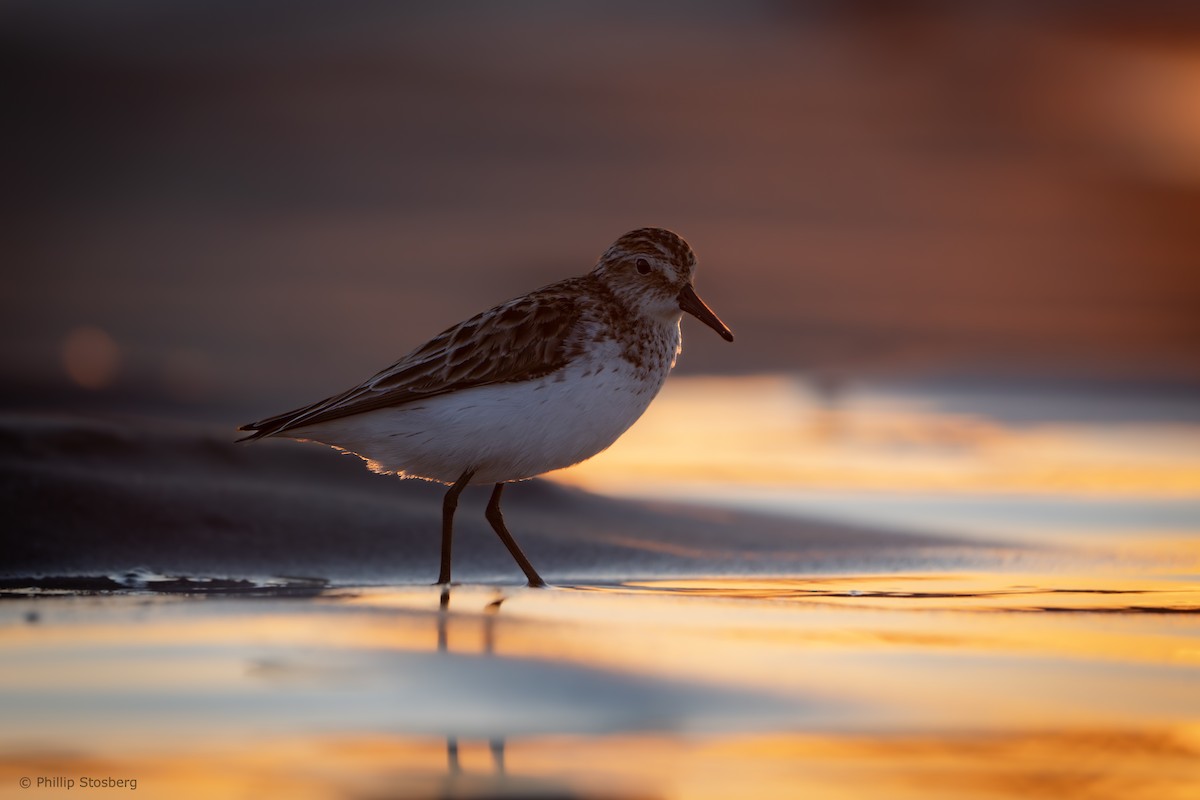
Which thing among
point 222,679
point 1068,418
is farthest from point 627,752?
point 1068,418

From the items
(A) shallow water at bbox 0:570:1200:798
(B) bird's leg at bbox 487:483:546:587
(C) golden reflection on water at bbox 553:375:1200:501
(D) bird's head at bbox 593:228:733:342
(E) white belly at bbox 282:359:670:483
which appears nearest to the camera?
(A) shallow water at bbox 0:570:1200:798

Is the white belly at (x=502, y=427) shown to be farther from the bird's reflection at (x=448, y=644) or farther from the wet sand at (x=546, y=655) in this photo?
the bird's reflection at (x=448, y=644)

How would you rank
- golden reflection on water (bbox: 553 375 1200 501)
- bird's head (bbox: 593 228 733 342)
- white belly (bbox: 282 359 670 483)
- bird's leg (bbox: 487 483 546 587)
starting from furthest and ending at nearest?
golden reflection on water (bbox: 553 375 1200 501) → bird's head (bbox: 593 228 733 342) → white belly (bbox: 282 359 670 483) → bird's leg (bbox: 487 483 546 587)

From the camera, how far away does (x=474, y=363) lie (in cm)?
649

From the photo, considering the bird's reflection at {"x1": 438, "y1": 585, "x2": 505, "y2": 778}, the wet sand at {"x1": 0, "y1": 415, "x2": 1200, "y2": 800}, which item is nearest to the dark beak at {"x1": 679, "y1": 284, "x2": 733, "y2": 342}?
the wet sand at {"x1": 0, "y1": 415, "x2": 1200, "y2": 800}

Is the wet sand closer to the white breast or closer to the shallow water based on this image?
the shallow water

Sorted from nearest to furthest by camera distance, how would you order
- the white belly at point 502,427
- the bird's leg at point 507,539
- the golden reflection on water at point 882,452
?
the bird's leg at point 507,539 → the white belly at point 502,427 → the golden reflection on water at point 882,452

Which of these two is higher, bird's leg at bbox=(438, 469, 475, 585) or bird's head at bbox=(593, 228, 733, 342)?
bird's head at bbox=(593, 228, 733, 342)

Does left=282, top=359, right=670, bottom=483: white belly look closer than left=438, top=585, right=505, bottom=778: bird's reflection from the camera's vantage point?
No

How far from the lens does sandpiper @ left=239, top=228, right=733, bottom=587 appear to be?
6383 mm

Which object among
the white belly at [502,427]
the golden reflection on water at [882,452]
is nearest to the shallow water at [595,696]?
the white belly at [502,427]

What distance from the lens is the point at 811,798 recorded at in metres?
3.15

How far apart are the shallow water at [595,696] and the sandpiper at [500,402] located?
1052mm

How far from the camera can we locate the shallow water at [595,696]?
10.8 ft
